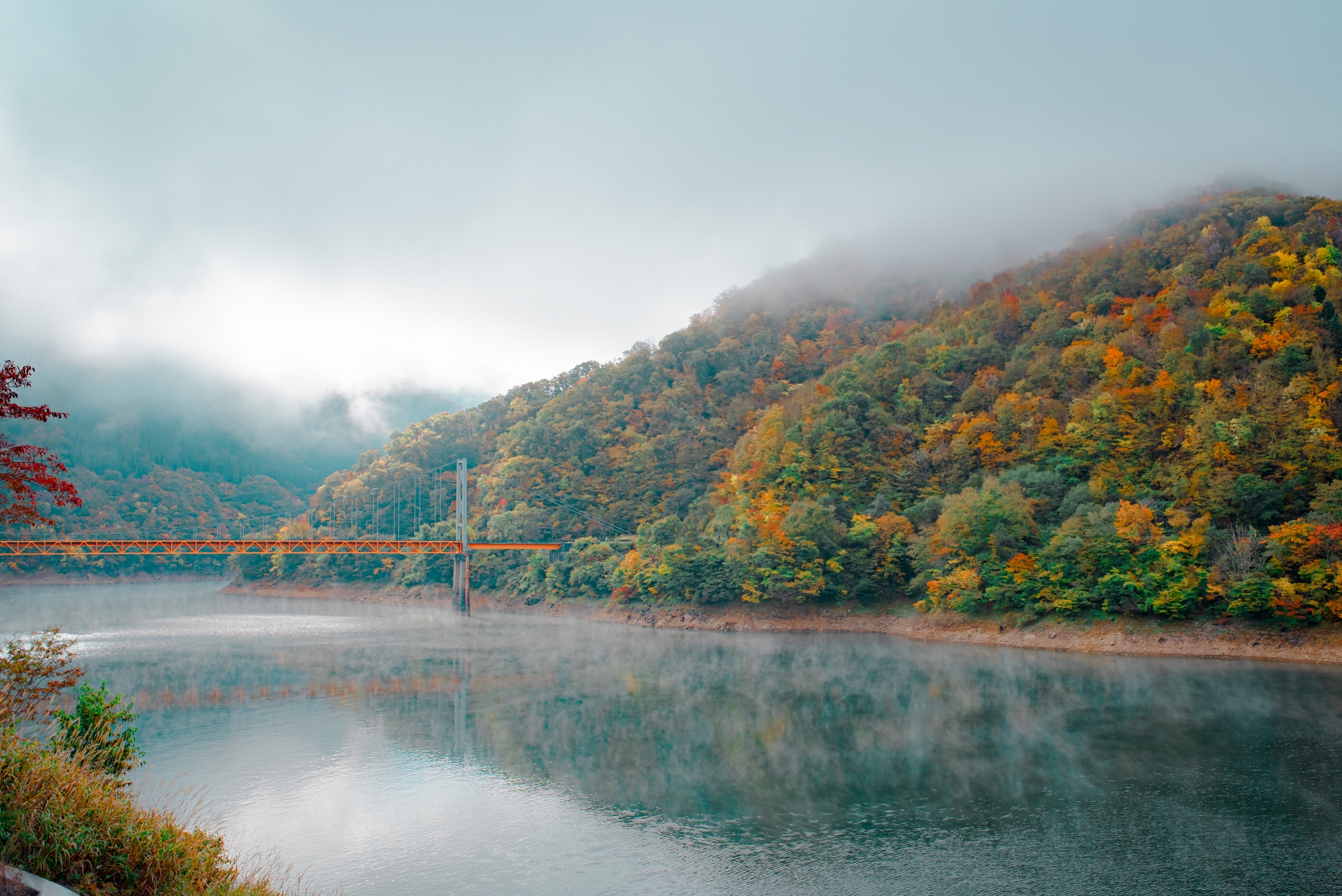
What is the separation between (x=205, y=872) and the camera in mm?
7840

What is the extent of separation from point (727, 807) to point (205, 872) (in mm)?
9590

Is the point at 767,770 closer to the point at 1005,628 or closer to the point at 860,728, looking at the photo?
the point at 860,728

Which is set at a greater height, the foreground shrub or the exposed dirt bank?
the foreground shrub

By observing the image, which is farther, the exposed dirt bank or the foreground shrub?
the exposed dirt bank

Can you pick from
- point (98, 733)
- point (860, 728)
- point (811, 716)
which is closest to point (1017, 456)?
point (811, 716)

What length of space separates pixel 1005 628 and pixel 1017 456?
12328 mm

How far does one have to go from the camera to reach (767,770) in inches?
697

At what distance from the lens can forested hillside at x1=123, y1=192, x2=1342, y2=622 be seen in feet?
113

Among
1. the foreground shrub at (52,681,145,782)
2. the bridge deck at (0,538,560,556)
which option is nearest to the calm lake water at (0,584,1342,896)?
the foreground shrub at (52,681,145,782)

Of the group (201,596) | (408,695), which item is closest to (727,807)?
(408,695)

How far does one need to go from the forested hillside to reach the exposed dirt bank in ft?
2.49

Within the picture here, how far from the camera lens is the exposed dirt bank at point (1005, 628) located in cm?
3027

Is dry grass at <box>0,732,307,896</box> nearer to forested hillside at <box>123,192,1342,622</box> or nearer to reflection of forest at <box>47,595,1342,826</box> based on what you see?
reflection of forest at <box>47,595,1342,826</box>

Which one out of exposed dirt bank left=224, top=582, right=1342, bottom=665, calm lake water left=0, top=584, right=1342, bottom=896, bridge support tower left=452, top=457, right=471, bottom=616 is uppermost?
bridge support tower left=452, top=457, right=471, bottom=616
